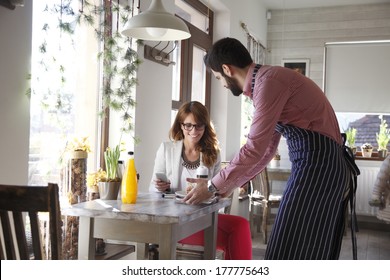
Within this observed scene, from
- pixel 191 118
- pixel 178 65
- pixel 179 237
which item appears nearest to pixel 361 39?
pixel 178 65

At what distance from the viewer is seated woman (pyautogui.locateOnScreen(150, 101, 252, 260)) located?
7.98 ft

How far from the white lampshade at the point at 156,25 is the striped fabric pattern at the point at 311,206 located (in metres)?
0.82

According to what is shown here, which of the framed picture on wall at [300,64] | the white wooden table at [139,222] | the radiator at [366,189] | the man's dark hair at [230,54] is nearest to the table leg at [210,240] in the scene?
the white wooden table at [139,222]

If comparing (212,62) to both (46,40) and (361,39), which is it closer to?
(46,40)

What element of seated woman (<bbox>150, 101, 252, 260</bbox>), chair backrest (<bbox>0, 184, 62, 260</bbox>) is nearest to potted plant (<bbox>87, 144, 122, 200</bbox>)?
seated woman (<bbox>150, 101, 252, 260</bbox>)

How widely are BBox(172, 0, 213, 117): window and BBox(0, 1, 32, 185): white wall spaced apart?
1973mm

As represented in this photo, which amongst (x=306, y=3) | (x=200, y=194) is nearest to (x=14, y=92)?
(x=200, y=194)

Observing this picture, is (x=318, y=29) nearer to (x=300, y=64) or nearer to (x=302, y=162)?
(x=300, y=64)

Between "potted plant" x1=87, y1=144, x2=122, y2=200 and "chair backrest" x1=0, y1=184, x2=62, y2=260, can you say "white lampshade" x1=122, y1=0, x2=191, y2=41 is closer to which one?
"potted plant" x1=87, y1=144, x2=122, y2=200

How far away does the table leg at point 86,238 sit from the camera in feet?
6.09

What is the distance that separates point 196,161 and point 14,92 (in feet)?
3.38

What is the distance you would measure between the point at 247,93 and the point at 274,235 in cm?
55

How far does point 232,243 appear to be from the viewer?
2430 mm

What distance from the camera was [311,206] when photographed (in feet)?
5.35
